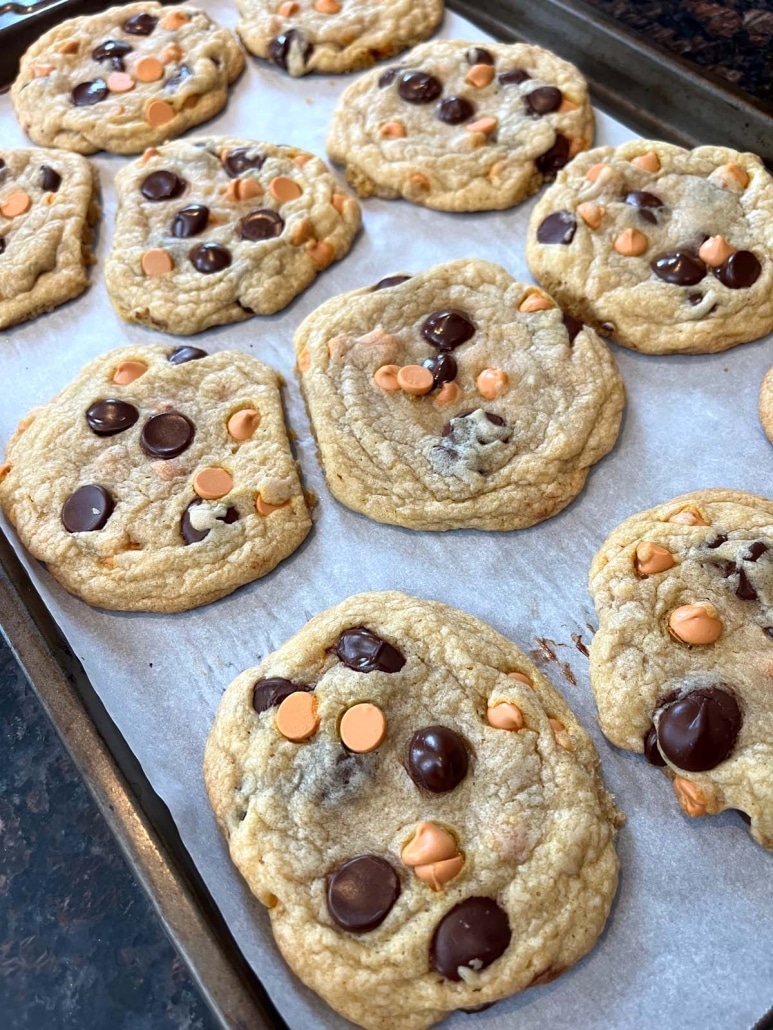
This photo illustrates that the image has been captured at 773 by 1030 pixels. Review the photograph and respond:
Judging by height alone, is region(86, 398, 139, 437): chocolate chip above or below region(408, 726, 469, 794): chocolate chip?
above

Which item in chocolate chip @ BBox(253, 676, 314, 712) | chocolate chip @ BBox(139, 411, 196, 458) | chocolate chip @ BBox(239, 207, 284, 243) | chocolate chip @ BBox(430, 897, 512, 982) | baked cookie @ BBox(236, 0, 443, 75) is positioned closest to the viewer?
chocolate chip @ BBox(430, 897, 512, 982)

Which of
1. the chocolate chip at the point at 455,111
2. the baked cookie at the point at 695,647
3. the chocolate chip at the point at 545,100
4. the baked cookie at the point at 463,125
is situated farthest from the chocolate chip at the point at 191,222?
the baked cookie at the point at 695,647

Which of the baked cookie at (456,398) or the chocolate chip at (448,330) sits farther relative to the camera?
the chocolate chip at (448,330)

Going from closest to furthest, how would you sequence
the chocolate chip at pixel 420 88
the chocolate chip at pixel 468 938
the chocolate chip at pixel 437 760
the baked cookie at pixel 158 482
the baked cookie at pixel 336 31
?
the chocolate chip at pixel 468 938, the chocolate chip at pixel 437 760, the baked cookie at pixel 158 482, the chocolate chip at pixel 420 88, the baked cookie at pixel 336 31

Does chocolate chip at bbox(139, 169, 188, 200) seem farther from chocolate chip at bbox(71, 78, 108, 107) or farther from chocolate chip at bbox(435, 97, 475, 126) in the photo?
chocolate chip at bbox(435, 97, 475, 126)

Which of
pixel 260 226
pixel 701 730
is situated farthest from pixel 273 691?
pixel 260 226

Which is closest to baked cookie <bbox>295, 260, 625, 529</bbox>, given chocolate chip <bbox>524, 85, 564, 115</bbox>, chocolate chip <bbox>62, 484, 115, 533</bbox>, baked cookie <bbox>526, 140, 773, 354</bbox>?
baked cookie <bbox>526, 140, 773, 354</bbox>

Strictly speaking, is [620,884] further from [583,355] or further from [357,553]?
[583,355]

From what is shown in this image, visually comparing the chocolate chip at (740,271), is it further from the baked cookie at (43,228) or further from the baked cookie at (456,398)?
the baked cookie at (43,228)
